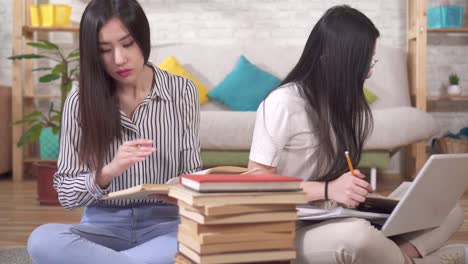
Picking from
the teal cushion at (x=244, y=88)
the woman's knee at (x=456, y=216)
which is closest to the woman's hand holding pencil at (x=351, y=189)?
the woman's knee at (x=456, y=216)

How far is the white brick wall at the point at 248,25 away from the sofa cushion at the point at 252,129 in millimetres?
952

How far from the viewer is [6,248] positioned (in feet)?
7.86

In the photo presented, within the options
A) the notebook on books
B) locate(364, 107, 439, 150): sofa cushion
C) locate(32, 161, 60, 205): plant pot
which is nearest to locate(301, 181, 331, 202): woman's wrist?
the notebook on books

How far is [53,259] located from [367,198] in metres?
0.70

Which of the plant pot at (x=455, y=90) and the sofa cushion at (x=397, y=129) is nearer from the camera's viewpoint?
the sofa cushion at (x=397, y=129)

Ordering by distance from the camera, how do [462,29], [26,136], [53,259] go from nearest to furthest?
[53,259] < [26,136] < [462,29]

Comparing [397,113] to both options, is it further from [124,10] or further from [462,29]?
[124,10]

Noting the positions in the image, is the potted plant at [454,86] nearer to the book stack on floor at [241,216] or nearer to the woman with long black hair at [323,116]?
the woman with long black hair at [323,116]

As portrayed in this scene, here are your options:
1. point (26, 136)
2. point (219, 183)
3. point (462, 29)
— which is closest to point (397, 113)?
point (462, 29)

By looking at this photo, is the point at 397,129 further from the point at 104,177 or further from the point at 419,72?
the point at 104,177

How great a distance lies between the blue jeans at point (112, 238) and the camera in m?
1.47

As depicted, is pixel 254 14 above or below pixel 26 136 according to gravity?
above

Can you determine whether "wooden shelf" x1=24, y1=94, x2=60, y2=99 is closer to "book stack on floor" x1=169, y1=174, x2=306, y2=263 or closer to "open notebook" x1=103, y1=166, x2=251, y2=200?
"open notebook" x1=103, y1=166, x2=251, y2=200

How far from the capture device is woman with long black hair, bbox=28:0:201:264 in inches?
58.7
